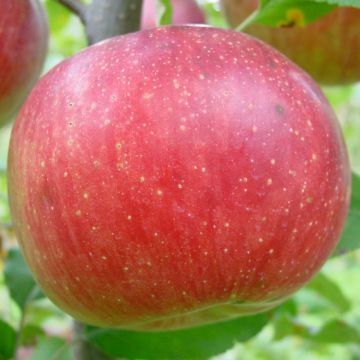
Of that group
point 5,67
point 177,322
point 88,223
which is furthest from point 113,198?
point 5,67

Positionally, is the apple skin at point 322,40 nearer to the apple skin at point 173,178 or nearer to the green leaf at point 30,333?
the apple skin at point 173,178

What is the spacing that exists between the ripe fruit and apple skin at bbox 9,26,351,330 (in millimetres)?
176

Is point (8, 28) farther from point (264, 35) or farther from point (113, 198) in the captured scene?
point (264, 35)

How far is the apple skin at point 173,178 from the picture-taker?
69 cm

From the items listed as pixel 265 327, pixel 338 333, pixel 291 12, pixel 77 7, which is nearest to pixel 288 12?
pixel 291 12

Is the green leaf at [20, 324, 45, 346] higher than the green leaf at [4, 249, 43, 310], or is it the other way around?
the green leaf at [4, 249, 43, 310]

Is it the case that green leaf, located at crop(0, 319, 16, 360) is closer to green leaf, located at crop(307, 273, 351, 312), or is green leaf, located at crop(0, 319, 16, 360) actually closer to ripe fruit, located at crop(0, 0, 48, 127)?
ripe fruit, located at crop(0, 0, 48, 127)

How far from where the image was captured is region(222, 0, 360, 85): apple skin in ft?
4.02

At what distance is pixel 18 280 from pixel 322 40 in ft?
2.18

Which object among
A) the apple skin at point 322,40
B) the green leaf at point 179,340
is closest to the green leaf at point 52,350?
the green leaf at point 179,340

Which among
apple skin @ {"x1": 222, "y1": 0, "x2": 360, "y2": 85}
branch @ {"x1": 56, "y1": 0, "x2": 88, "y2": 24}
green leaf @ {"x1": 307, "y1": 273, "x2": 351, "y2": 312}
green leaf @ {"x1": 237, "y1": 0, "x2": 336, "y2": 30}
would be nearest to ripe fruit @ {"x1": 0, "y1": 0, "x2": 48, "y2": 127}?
branch @ {"x1": 56, "y1": 0, "x2": 88, "y2": 24}

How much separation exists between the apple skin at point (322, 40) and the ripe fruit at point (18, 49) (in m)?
0.39

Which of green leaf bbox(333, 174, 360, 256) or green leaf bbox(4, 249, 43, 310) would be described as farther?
green leaf bbox(4, 249, 43, 310)

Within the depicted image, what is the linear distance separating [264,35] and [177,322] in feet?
2.08
